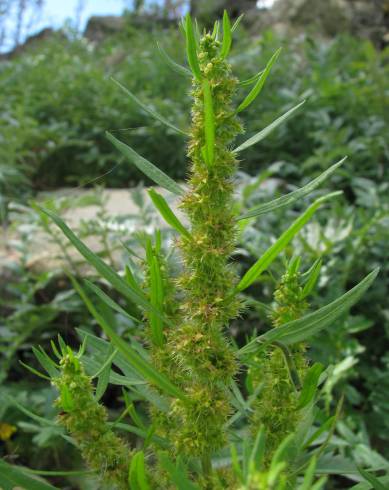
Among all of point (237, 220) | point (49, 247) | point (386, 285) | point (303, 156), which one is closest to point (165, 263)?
point (237, 220)

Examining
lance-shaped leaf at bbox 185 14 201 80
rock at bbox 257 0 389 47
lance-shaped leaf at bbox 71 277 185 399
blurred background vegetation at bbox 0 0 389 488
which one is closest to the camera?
lance-shaped leaf at bbox 71 277 185 399

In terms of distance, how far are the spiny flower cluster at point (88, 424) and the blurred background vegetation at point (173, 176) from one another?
0.68ft

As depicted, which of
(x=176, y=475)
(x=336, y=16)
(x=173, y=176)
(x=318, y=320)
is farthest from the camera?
(x=336, y=16)

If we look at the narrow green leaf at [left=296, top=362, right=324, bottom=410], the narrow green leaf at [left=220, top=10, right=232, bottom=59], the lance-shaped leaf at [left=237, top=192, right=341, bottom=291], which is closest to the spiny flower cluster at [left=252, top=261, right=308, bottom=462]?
the narrow green leaf at [left=296, top=362, right=324, bottom=410]

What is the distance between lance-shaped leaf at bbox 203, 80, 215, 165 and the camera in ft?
1.84

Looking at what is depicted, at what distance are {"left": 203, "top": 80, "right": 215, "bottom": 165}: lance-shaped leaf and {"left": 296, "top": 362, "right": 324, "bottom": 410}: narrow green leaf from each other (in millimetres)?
250

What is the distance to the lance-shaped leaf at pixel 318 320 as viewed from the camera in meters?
0.60

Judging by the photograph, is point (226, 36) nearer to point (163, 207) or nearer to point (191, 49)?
point (191, 49)

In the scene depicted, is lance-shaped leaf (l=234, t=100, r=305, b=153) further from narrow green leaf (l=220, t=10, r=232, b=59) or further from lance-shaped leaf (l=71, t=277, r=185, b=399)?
lance-shaped leaf (l=71, t=277, r=185, b=399)

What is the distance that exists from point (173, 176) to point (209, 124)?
2.85 m

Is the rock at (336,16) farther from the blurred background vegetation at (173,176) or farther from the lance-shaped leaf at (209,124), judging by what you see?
the lance-shaped leaf at (209,124)

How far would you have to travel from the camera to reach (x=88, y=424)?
2.22 feet

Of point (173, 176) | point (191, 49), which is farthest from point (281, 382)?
point (173, 176)

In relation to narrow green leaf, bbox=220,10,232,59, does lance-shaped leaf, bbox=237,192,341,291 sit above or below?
below
